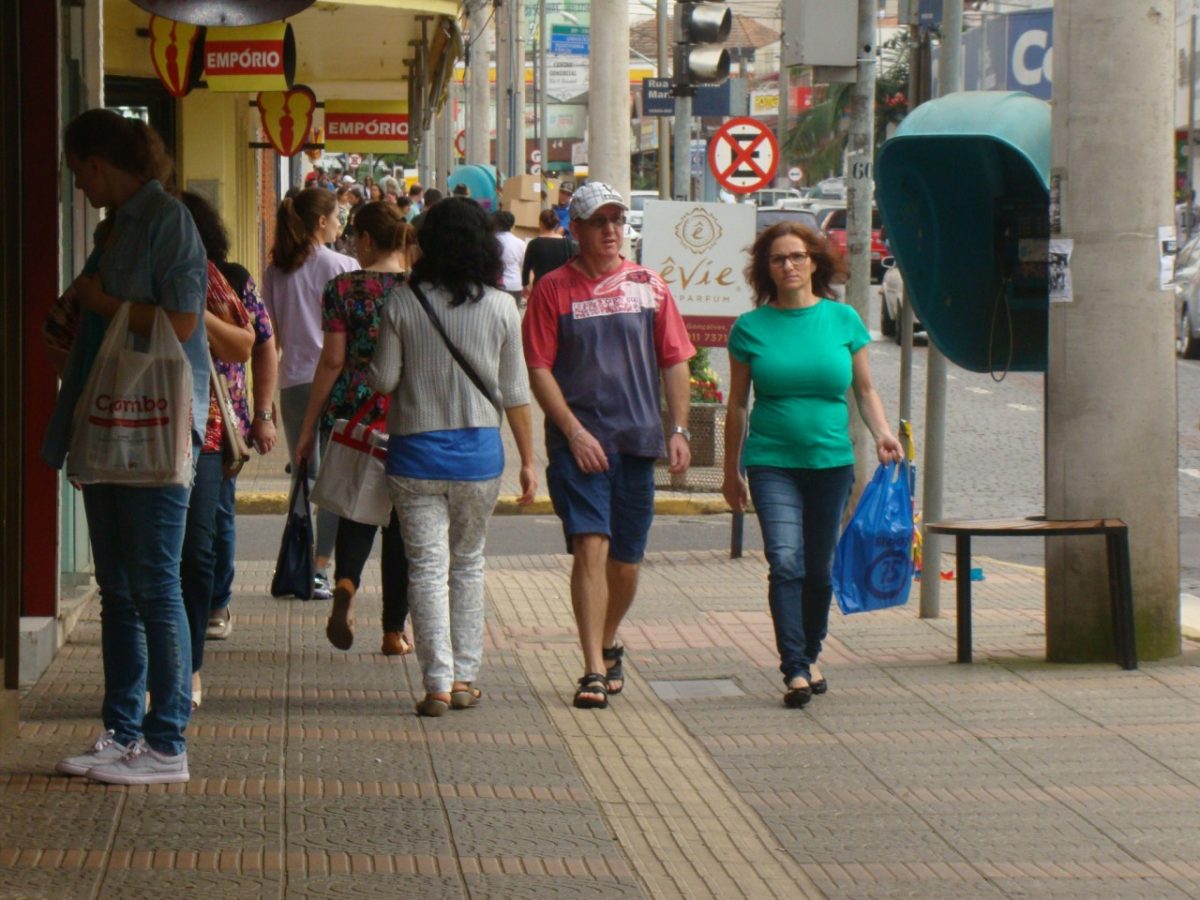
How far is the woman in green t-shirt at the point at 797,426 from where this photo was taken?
738 centimetres

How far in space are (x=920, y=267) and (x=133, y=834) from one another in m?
5.06

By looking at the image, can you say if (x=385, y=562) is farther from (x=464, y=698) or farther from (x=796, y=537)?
(x=796, y=537)

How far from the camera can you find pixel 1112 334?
7.68 meters

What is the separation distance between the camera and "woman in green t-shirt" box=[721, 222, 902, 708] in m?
7.38

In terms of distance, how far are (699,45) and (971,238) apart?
745 cm

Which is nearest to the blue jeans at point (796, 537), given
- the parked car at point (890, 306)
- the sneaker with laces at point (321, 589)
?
the sneaker with laces at point (321, 589)

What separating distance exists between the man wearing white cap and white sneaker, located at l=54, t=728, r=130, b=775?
1840 mm

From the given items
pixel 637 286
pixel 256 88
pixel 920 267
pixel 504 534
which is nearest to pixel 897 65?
pixel 256 88

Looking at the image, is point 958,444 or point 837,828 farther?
point 958,444

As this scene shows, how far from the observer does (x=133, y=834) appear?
5.39 metres

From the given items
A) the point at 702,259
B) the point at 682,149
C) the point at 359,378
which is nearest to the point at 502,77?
the point at 682,149

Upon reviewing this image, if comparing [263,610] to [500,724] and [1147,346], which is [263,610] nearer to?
[500,724]

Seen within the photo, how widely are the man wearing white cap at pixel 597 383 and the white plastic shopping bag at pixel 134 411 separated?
1.73 metres

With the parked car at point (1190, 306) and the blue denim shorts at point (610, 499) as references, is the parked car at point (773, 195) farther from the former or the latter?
the blue denim shorts at point (610, 499)
